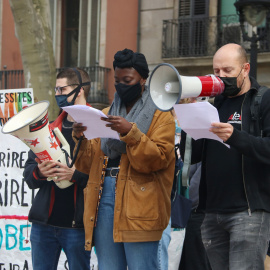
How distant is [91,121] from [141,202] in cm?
54

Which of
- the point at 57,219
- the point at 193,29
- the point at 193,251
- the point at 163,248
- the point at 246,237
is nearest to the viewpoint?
the point at 246,237

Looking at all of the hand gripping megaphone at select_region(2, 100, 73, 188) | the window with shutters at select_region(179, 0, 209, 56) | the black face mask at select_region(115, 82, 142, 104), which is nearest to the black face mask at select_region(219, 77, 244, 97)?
the black face mask at select_region(115, 82, 142, 104)

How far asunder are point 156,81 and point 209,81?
338mm

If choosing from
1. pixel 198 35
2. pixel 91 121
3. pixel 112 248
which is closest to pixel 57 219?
pixel 112 248

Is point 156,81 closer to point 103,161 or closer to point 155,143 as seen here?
point 155,143

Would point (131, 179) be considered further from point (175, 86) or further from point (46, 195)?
point (46, 195)

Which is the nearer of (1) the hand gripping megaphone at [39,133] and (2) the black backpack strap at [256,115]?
(2) the black backpack strap at [256,115]

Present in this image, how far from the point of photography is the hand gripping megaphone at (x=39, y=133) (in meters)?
4.51

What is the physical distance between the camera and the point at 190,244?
6312 mm

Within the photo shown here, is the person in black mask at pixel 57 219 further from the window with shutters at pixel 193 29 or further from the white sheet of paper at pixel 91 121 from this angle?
the window with shutters at pixel 193 29

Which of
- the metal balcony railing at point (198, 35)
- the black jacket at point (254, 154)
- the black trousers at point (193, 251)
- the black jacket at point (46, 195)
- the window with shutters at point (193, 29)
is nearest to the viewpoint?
the black jacket at point (254, 154)

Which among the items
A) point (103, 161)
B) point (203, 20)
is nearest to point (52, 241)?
point (103, 161)

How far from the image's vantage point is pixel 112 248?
4.23 m

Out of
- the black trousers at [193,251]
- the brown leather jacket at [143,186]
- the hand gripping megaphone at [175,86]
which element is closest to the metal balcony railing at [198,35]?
the black trousers at [193,251]
